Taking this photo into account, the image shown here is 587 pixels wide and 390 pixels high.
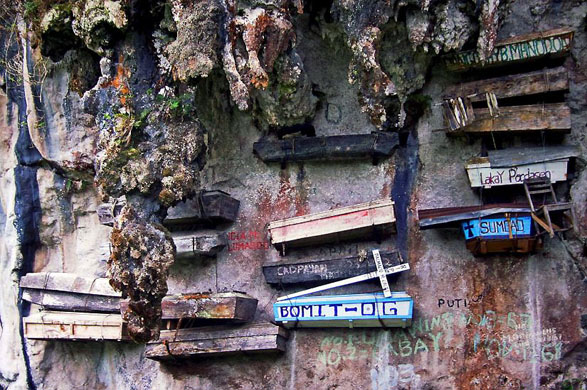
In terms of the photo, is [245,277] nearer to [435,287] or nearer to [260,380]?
[260,380]

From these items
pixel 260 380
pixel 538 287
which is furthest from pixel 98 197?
pixel 538 287

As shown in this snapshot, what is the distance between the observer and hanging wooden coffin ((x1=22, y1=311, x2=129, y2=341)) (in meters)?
9.10

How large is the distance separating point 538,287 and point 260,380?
2762 millimetres

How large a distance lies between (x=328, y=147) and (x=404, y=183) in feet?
2.66

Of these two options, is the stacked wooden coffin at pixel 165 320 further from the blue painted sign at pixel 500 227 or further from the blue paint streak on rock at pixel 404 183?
the blue painted sign at pixel 500 227

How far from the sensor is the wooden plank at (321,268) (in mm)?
8367

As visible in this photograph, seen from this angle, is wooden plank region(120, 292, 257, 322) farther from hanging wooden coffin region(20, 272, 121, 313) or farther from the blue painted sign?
the blue painted sign

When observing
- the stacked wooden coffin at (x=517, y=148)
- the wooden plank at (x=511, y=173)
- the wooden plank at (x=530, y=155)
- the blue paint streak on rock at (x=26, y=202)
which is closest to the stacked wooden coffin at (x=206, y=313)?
the blue paint streak on rock at (x=26, y=202)

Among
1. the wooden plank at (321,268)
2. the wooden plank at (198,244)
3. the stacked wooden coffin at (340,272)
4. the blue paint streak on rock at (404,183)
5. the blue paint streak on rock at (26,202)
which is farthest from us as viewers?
the blue paint streak on rock at (26,202)

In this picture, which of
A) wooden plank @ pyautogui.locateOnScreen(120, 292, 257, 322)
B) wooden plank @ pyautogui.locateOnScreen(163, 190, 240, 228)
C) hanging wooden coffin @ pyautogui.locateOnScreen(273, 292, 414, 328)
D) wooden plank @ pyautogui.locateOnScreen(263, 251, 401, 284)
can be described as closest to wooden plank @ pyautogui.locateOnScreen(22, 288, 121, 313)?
wooden plank @ pyautogui.locateOnScreen(120, 292, 257, 322)

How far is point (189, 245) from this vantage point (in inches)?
350

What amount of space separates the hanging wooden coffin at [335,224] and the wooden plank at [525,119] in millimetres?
1067

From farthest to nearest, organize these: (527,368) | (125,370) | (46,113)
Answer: (46,113), (125,370), (527,368)

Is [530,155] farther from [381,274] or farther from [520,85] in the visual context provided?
[381,274]
